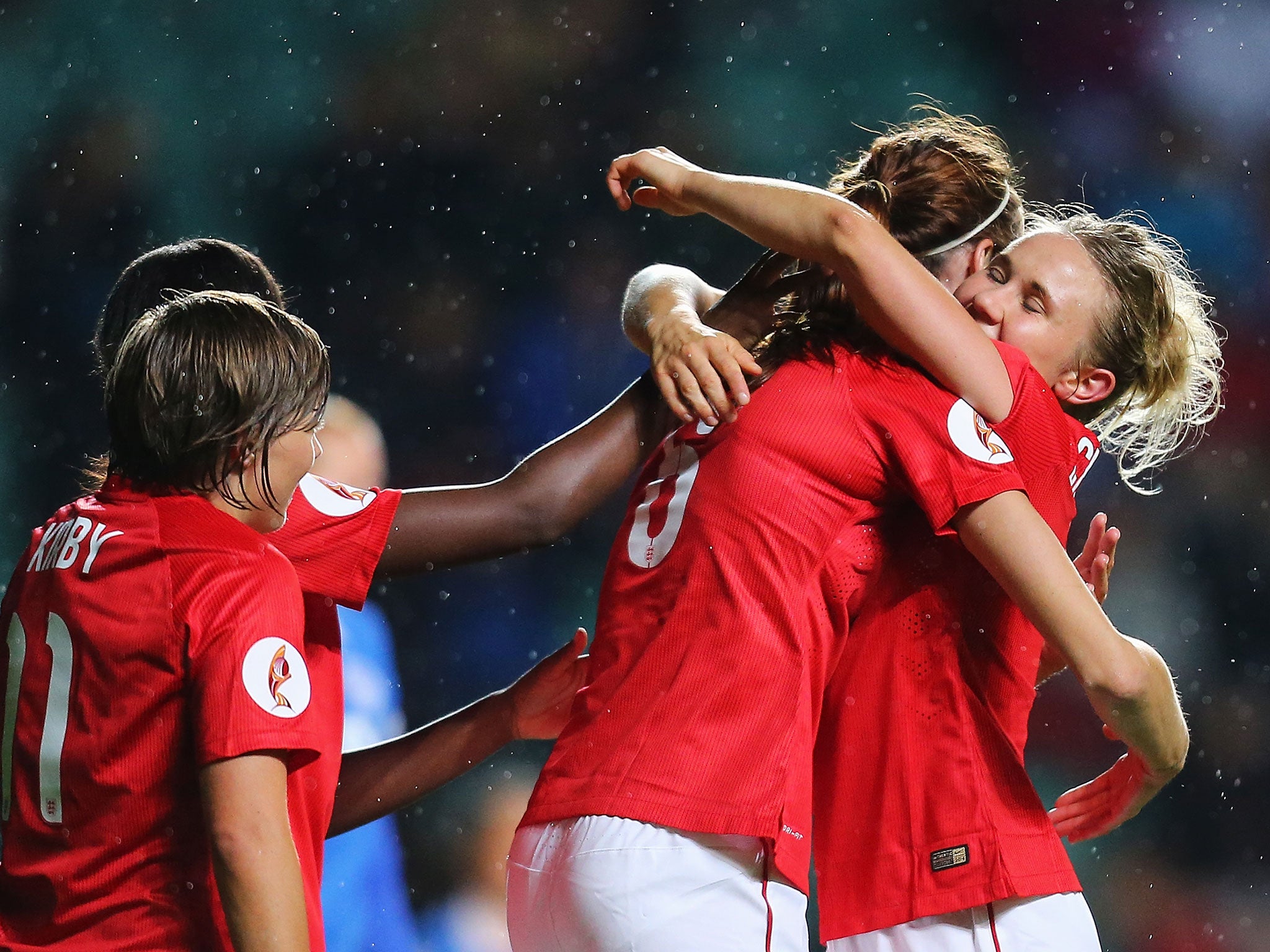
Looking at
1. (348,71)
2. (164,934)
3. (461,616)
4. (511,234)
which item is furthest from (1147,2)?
(164,934)

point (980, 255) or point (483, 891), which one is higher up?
point (980, 255)

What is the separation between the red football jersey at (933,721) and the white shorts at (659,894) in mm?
162

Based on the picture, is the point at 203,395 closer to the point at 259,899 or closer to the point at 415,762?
the point at 259,899

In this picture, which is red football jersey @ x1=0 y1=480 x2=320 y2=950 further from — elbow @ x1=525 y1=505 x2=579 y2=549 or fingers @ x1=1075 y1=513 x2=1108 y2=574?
fingers @ x1=1075 y1=513 x2=1108 y2=574

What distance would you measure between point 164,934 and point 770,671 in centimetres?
68

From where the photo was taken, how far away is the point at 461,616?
4.07 m

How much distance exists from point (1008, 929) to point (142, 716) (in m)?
0.98

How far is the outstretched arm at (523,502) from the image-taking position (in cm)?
169

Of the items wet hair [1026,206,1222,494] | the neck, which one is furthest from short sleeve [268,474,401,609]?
wet hair [1026,206,1222,494]

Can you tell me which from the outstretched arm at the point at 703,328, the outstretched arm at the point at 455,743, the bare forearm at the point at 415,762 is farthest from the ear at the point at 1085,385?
the bare forearm at the point at 415,762

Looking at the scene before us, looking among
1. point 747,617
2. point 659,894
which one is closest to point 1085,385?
point 747,617

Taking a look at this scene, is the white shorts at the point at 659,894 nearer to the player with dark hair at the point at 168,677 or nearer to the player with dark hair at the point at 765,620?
the player with dark hair at the point at 765,620

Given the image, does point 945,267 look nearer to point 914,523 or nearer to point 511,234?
point 914,523

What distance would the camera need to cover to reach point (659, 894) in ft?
4.39
